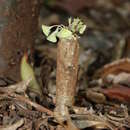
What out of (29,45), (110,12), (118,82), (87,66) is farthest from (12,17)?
(110,12)

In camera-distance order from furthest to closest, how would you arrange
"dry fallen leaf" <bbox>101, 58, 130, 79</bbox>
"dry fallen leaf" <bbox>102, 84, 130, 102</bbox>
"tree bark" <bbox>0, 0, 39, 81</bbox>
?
1. "dry fallen leaf" <bbox>101, 58, 130, 79</bbox>
2. "dry fallen leaf" <bbox>102, 84, 130, 102</bbox>
3. "tree bark" <bbox>0, 0, 39, 81</bbox>

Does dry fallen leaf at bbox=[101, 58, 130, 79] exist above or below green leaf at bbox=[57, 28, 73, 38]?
below

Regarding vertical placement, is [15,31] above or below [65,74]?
above

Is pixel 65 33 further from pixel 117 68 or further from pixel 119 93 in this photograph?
pixel 117 68

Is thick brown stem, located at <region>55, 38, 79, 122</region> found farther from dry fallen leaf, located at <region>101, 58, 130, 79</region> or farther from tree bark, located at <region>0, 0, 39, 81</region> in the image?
dry fallen leaf, located at <region>101, 58, 130, 79</region>

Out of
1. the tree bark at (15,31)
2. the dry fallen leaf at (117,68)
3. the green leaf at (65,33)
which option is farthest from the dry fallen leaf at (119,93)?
the green leaf at (65,33)

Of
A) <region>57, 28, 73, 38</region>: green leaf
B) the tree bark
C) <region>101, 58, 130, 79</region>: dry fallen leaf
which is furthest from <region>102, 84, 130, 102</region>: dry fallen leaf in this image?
<region>57, 28, 73, 38</region>: green leaf

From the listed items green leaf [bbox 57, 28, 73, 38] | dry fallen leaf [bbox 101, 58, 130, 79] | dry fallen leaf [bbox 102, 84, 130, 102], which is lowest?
dry fallen leaf [bbox 102, 84, 130, 102]

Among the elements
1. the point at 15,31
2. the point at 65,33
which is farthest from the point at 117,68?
the point at 65,33

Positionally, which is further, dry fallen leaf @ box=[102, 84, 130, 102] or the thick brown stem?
dry fallen leaf @ box=[102, 84, 130, 102]
